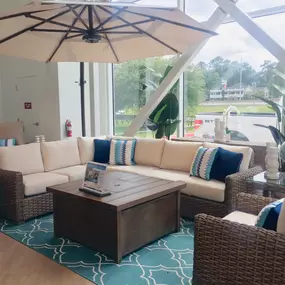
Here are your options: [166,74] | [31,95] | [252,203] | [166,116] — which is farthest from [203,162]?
[31,95]

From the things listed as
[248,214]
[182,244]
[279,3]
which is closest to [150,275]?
[182,244]

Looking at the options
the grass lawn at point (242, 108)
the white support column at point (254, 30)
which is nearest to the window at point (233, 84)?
the grass lawn at point (242, 108)

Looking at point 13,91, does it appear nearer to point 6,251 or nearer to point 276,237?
point 6,251

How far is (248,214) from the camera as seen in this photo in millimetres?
2543

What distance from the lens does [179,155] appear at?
14.3ft

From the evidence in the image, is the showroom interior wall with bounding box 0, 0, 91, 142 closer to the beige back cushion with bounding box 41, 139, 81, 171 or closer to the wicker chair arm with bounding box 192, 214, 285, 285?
the beige back cushion with bounding box 41, 139, 81, 171

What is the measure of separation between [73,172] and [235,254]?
2841 mm

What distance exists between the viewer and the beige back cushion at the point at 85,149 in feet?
16.3

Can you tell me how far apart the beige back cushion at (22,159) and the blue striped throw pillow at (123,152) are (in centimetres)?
105

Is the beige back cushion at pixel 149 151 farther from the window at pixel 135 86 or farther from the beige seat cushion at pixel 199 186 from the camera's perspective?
the window at pixel 135 86

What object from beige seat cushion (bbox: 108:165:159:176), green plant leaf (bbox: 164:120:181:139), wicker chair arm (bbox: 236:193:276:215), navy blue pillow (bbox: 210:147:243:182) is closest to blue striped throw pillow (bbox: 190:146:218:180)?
navy blue pillow (bbox: 210:147:243:182)

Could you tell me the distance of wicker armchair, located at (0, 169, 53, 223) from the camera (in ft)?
11.7

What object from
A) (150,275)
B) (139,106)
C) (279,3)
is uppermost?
(279,3)

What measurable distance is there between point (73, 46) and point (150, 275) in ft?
8.77
